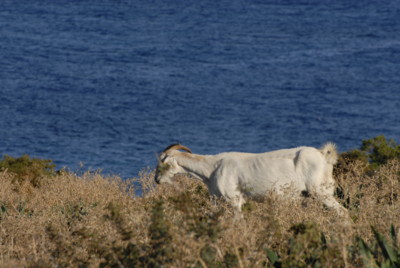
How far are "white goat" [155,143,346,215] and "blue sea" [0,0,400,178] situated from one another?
856 inches

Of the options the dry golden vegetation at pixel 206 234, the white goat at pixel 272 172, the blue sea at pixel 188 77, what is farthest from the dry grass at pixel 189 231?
the blue sea at pixel 188 77

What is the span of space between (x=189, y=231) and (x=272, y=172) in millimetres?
4365

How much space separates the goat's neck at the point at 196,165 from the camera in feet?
38.7

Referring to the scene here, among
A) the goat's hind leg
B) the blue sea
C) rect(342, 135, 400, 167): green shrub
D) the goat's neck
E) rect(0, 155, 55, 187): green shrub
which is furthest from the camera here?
the blue sea

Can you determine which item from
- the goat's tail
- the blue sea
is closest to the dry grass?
the goat's tail

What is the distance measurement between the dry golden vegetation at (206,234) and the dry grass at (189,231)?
0.04 feet

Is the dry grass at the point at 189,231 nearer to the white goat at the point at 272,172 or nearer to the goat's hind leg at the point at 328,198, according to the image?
the goat's hind leg at the point at 328,198

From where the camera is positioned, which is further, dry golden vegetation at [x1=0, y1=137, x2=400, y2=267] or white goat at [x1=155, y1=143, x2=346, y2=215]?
white goat at [x1=155, y1=143, x2=346, y2=215]

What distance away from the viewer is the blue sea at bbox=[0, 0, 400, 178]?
42.7 m

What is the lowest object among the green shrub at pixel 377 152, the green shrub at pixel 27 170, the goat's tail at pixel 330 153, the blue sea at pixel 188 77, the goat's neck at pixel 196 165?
the blue sea at pixel 188 77

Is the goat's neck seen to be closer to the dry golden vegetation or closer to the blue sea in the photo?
the dry golden vegetation

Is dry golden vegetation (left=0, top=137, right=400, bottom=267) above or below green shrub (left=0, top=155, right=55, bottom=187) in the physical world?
above

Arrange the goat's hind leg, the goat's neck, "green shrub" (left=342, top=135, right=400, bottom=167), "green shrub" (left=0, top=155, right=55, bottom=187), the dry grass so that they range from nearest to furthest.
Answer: the dry grass → the goat's hind leg → the goat's neck → "green shrub" (left=0, top=155, right=55, bottom=187) → "green shrub" (left=342, top=135, right=400, bottom=167)

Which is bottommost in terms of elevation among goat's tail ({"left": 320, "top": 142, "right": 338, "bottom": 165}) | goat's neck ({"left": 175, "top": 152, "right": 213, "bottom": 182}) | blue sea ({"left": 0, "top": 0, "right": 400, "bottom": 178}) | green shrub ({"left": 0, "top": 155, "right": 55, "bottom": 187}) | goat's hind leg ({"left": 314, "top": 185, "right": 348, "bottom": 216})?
blue sea ({"left": 0, "top": 0, "right": 400, "bottom": 178})
